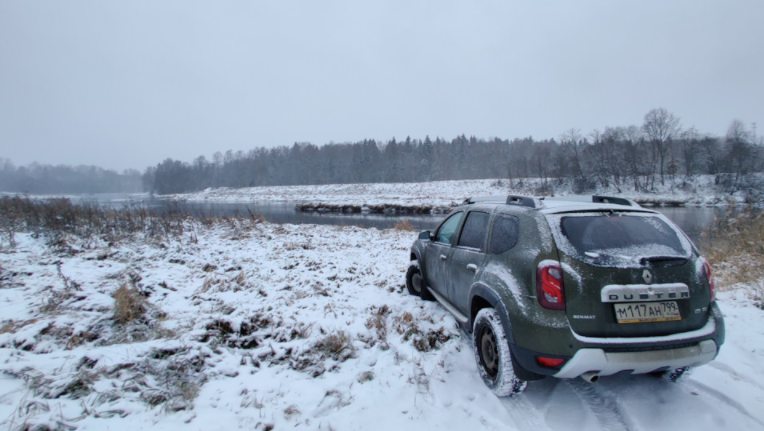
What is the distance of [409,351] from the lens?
3547 mm

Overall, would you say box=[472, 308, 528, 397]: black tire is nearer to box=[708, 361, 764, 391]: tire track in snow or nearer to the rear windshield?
the rear windshield

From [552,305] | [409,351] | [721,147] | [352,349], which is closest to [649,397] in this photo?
Answer: [552,305]

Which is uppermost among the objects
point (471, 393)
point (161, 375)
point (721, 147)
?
point (721, 147)

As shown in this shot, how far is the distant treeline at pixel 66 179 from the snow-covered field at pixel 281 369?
448ft

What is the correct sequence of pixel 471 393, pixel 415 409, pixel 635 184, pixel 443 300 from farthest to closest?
pixel 635 184 < pixel 443 300 < pixel 471 393 < pixel 415 409

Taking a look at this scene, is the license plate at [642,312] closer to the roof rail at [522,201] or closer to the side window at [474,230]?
the roof rail at [522,201]

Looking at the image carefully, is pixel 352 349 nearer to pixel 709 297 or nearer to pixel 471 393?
pixel 471 393

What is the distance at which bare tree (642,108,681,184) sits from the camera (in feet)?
163

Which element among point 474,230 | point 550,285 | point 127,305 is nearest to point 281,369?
point 127,305

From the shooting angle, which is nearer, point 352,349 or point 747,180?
point 352,349

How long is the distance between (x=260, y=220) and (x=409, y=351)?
13.9 meters

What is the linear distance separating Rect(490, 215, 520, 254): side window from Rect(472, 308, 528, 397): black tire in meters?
0.60

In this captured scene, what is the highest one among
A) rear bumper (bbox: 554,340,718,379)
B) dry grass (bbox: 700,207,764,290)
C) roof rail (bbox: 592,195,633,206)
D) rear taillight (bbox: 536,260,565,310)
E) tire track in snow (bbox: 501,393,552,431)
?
roof rail (bbox: 592,195,633,206)

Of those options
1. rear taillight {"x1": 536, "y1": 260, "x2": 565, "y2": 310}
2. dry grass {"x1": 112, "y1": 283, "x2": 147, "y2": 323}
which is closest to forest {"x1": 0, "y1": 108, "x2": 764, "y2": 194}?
dry grass {"x1": 112, "y1": 283, "x2": 147, "y2": 323}
